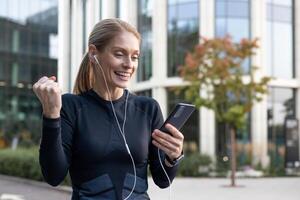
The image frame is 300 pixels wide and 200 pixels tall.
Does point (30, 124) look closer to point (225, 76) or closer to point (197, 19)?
point (197, 19)

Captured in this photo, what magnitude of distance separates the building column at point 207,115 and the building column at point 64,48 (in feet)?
90.9

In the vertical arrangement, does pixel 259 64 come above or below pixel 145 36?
below

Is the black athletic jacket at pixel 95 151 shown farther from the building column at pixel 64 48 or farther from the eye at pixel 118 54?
the building column at pixel 64 48

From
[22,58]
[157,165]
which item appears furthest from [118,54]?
[22,58]

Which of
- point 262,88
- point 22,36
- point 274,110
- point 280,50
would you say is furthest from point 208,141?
point 22,36

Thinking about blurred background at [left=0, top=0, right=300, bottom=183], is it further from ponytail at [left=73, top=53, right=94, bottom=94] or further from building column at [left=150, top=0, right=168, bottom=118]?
ponytail at [left=73, top=53, right=94, bottom=94]

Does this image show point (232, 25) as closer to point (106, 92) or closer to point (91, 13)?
point (91, 13)

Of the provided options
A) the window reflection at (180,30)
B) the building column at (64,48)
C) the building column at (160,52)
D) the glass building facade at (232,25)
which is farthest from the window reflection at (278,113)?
the building column at (64,48)

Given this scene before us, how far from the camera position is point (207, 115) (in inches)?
1254

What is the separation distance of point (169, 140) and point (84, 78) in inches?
18.6

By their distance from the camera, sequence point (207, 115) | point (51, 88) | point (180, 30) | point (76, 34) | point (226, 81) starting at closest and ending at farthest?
1. point (51, 88)
2. point (76, 34)
3. point (226, 81)
4. point (207, 115)
5. point (180, 30)

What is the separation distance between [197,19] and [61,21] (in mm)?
29733

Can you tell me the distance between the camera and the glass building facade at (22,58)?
1874 inches

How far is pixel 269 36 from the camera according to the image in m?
32.3
